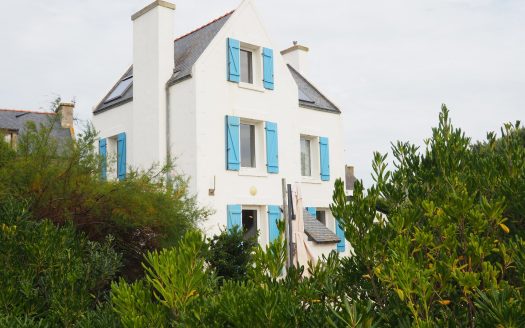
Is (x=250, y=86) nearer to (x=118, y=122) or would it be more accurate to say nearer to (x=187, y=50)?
(x=187, y=50)

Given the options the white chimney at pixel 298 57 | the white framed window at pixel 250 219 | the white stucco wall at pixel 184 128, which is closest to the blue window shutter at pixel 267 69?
the white stucco wall at pixel 184 128

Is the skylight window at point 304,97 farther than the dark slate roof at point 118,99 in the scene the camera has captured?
Yes

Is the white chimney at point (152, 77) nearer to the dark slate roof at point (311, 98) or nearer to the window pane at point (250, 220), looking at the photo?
the window pane at point (250, 220)

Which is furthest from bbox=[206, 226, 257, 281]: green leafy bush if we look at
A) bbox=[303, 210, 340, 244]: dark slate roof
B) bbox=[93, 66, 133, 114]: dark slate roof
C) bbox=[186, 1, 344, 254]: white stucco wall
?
bbox=[93, 66, 133, 114]: dark slate roof

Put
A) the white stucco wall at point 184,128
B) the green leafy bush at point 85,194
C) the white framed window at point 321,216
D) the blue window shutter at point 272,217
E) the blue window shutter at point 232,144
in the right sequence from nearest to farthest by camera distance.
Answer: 1. the green leafy bush at point 85,194
2. the white stucco wall at point 184,128
3. the blue window shutter at point 232,144
4. the blue window shutter at point 272,217
5. the white framed window at point 321,216

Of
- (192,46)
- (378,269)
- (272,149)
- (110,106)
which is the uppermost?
(192,46)

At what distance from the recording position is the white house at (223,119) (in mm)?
15773

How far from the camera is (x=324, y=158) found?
62.8 ft

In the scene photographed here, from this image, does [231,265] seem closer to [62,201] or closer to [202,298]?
[62,201]

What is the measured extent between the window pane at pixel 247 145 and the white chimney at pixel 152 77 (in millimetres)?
2177

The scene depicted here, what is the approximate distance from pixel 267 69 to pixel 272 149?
2.34 meters

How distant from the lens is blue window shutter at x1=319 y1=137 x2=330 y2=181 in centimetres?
1902

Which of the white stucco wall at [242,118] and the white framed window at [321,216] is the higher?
the white stucco wall at [242,118]

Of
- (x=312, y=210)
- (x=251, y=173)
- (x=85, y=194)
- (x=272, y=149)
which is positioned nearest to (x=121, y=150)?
(x=251, y=173)
